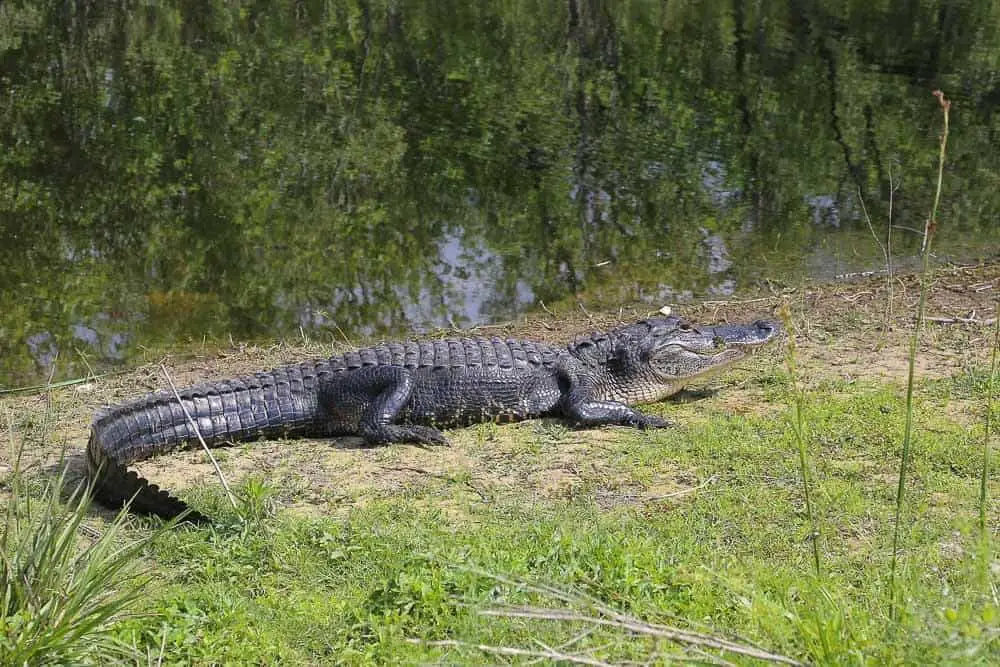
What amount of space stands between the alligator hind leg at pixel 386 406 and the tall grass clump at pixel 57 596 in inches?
88.7

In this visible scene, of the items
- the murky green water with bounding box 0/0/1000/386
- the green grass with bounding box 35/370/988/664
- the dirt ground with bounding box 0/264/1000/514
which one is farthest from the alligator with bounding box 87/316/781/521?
the murky green water with bounding box 0/0/1000/386

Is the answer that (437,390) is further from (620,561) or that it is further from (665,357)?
(620,561)

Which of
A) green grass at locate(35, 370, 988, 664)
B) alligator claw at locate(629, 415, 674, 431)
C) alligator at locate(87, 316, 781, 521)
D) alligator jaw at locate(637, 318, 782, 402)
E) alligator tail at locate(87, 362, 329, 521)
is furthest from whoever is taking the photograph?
alligator jaw at locate(637, 318, 782, 402)

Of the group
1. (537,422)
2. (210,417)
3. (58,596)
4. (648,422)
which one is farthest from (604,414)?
(58,596)

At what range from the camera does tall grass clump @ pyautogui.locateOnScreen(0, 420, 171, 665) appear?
3059 millimetres

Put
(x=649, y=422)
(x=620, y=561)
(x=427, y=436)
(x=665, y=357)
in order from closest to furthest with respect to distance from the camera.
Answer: (x=620, y=561)
(x=427, y=436)
(x=649, y=422)
(x=665, y=357)

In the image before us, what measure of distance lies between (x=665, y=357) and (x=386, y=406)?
1650mm

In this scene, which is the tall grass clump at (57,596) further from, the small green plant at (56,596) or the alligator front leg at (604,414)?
the alligator front leg at (604,414)

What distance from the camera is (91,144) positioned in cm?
1163

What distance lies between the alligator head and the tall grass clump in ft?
11.1

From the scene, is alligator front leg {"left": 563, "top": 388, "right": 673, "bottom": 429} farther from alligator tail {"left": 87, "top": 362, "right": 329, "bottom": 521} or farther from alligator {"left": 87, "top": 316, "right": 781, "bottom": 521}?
alligator tail {"left": 87, "top": 362, "right": 329, "bottom": 521}

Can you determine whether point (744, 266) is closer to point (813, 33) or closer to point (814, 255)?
point (814, 255)

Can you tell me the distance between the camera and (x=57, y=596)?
128 inches

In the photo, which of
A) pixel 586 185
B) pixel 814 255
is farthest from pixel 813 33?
pixel 814 255
